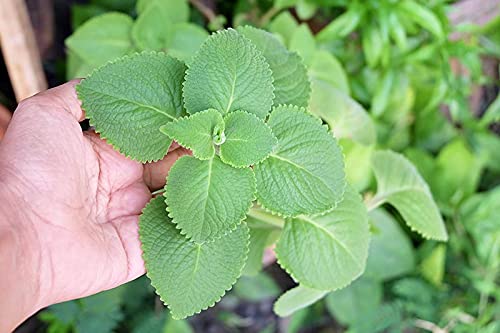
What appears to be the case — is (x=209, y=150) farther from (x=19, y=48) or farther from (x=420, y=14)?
(x=420, y=14)

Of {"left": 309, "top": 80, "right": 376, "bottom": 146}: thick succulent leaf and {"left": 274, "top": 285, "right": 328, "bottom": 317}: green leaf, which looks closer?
{"left": 274, "top": 285, "right": 328, "bottom": 317}: green leaf

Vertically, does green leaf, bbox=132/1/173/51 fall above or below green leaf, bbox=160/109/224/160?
below

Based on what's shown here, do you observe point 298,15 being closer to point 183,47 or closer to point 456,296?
point 183,47

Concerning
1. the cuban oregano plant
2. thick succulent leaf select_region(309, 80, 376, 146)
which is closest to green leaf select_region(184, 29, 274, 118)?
the cuban oregano plant

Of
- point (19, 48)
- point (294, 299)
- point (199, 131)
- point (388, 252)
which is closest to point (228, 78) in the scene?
point (199, 131)

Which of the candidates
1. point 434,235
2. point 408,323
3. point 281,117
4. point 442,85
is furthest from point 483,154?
point 281,117

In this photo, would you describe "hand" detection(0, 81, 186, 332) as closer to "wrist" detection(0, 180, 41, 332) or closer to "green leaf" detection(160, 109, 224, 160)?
"wrist" detection(0, 180, 41, 332)

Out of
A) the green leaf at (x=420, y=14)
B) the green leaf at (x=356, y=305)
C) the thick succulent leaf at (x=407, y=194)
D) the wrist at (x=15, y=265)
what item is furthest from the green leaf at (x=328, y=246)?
the green leaf at (x=356, y=305)
